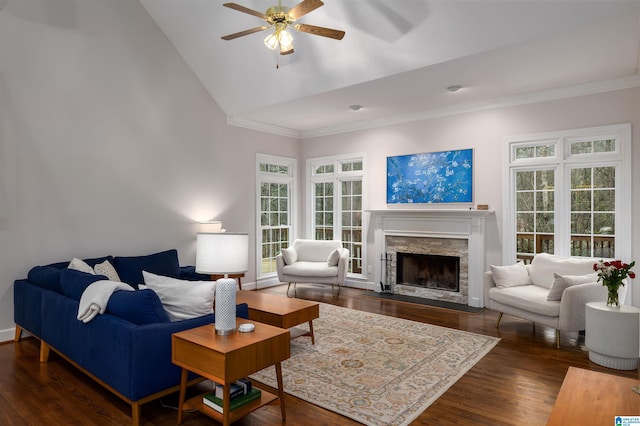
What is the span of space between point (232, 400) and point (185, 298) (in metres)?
0.78

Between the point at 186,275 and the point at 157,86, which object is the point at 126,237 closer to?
the point at 186,275

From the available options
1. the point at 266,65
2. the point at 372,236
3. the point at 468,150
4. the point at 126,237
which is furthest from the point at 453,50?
the point at 126,237

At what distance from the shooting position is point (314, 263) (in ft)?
21.8

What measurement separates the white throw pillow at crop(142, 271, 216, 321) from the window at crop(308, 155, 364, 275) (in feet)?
14.5

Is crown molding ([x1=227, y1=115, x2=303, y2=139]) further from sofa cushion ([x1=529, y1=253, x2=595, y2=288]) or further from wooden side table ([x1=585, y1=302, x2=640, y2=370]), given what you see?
wooden side table ([x1=585, y1=302, x2=640, y2=370])

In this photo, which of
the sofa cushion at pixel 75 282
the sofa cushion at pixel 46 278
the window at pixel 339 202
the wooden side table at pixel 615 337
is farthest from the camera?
the window at pixel 339 202

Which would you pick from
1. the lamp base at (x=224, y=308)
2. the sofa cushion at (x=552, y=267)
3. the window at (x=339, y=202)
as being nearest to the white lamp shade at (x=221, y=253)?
the lamp base at (x=224, y=308)

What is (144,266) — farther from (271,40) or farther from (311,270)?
(271,40)

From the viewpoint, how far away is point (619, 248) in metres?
4.65

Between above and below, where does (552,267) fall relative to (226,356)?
above

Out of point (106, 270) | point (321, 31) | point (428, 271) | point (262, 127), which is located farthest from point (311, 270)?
point (321, 31)

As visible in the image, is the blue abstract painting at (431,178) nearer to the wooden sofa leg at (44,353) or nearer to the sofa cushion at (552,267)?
the sofa cushion at (552,267)

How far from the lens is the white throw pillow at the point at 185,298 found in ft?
9.14

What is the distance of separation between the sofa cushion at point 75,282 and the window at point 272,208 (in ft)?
12.2
